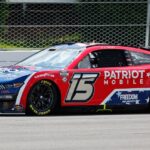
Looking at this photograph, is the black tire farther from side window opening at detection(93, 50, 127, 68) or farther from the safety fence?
the safety fence

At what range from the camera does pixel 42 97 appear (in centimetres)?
1359

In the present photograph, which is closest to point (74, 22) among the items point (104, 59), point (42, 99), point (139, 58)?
point (139, 58)

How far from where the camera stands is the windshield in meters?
14.1

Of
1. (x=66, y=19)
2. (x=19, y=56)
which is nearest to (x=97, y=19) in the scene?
(x=66, y=19)

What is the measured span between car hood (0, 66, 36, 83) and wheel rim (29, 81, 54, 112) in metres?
0.30

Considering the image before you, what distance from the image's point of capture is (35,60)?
1462cm

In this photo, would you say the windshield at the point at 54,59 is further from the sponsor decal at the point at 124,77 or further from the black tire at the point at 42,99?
the sponsor decal at the point at 124,77

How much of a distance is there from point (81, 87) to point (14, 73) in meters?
1.26

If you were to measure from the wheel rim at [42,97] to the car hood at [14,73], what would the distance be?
295 millimetres

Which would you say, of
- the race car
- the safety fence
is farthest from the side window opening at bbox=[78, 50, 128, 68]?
the safety fence

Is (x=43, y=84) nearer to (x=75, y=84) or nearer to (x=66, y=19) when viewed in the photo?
(x=75, y=84)

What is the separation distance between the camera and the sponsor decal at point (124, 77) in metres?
14.0
